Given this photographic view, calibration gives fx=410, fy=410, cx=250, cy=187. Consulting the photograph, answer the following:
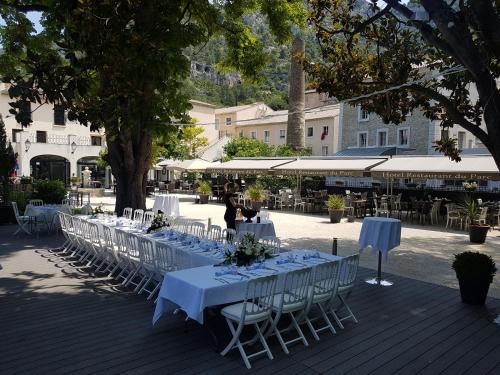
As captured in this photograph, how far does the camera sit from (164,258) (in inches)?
238

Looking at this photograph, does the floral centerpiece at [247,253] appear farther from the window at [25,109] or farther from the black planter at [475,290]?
the black planter at [475,290]

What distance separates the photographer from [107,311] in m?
5.62

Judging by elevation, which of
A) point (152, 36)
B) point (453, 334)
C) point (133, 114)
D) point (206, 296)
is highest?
point (152, 36)

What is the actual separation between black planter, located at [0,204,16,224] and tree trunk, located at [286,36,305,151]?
15.9 meters

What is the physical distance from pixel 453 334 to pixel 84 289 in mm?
5431

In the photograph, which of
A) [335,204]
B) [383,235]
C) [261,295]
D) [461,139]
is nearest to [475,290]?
[383,235]

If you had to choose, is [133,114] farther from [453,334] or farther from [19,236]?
[19,236]

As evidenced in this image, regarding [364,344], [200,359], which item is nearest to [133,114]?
[200,359]

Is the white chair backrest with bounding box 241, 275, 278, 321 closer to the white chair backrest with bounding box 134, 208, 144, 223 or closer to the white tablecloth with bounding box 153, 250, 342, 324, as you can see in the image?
the white tablecloth with bounding box 153, 250, 342, 324

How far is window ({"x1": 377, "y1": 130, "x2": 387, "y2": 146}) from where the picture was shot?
3014 centimetres

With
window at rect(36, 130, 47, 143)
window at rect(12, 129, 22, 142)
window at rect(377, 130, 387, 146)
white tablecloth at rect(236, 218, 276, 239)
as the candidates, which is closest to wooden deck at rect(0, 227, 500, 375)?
white tablecloth at rect(236, 218, 276, 239)

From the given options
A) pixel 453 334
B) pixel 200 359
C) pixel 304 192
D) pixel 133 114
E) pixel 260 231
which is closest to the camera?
pixel 200 359

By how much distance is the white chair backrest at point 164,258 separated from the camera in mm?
5887

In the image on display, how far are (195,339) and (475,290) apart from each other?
4290 millimetres
